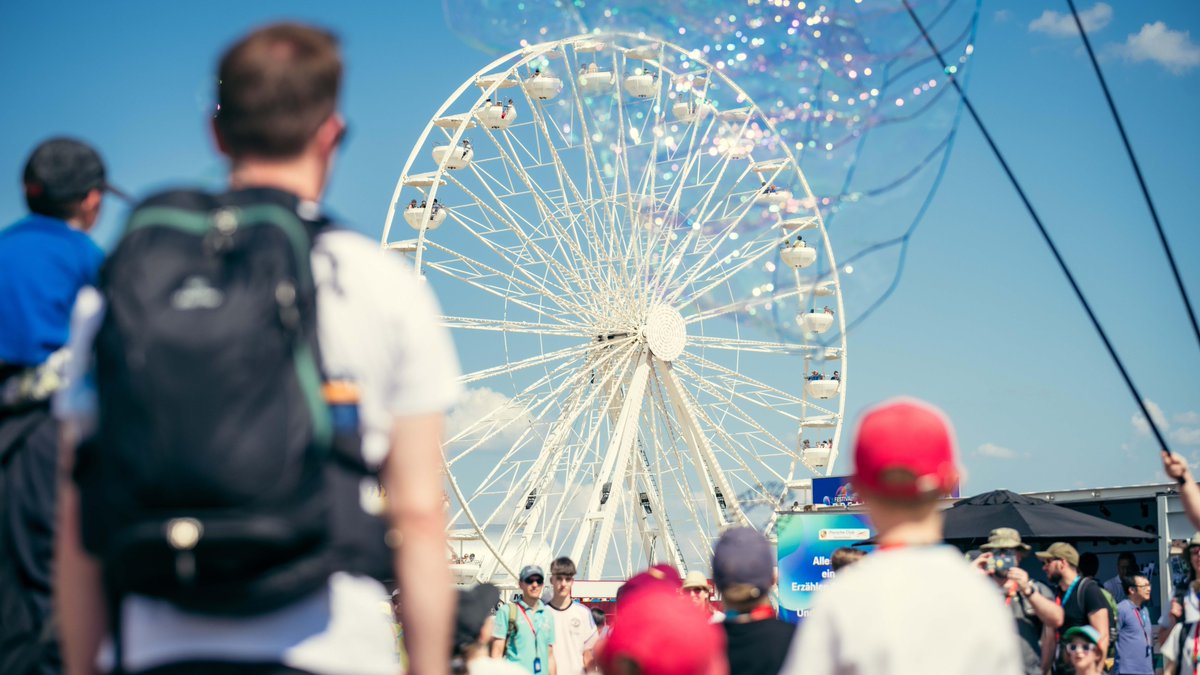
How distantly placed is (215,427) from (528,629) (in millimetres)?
6670

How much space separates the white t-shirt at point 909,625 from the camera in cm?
202

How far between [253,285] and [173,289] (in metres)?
0.09


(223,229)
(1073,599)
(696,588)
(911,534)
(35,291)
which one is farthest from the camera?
(1073,599)

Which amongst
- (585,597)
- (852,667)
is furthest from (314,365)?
(585,597)

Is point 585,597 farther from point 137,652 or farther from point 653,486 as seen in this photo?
point 137,652

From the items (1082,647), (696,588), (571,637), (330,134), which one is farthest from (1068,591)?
(330,134)

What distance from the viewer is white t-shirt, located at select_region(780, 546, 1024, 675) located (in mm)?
2020

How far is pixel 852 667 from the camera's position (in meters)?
2.04

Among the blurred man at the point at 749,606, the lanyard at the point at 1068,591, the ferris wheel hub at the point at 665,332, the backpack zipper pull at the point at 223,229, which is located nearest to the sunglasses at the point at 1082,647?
the lanyard at the point at 1068,591

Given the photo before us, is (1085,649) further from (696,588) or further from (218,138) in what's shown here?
(218,138)

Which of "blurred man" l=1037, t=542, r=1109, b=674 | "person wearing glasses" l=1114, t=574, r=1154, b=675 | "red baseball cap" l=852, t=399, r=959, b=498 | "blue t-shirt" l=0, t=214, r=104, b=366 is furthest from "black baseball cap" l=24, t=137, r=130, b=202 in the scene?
"person wearing glasses" l=1114, t=574, r=1154, b=675

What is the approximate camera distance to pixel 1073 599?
745 cm

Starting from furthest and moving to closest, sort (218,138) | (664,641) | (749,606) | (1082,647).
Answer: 1. (1082,647)
2. (749,606)
3. (664,641)
4. (218,138)

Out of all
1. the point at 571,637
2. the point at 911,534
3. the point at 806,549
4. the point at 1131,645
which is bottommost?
the point at 806,549
